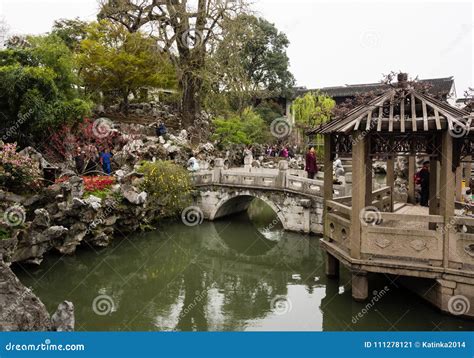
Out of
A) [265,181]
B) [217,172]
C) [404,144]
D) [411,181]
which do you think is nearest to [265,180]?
[265,181]

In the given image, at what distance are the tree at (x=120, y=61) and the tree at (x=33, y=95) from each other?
4.97m

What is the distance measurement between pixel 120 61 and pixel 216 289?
15312 millimetres

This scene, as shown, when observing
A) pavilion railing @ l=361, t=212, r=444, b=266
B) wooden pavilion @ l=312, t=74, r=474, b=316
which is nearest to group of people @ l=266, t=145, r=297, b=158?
wooden pavilion @ l=312, t=74, r=474, b=316

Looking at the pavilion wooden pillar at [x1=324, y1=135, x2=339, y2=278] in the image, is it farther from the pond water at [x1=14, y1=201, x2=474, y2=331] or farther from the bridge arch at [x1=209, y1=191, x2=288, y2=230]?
the bridge arch at [x1=209, y1=191, x2=288, y2=230]

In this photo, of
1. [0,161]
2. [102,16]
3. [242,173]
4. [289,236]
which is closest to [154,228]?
[242,173]

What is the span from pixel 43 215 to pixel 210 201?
747 cm

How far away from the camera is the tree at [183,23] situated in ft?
71.8

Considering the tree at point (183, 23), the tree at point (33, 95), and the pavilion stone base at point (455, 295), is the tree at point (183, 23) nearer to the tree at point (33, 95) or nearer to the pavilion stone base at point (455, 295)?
A: the tree at point (33, 95)

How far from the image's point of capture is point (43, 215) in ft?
35.3

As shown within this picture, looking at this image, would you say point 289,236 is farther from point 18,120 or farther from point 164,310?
point 18,120

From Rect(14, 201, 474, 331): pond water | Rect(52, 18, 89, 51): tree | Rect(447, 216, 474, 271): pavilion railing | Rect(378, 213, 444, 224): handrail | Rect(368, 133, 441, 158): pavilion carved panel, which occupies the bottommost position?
Rect(14, 201, 474, 331): pond water

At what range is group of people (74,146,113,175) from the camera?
15.2 metres

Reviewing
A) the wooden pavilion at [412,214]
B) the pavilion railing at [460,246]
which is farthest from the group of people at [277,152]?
the pavilion railing at [460,246]

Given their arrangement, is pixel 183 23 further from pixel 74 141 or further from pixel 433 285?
pixel 433 285
